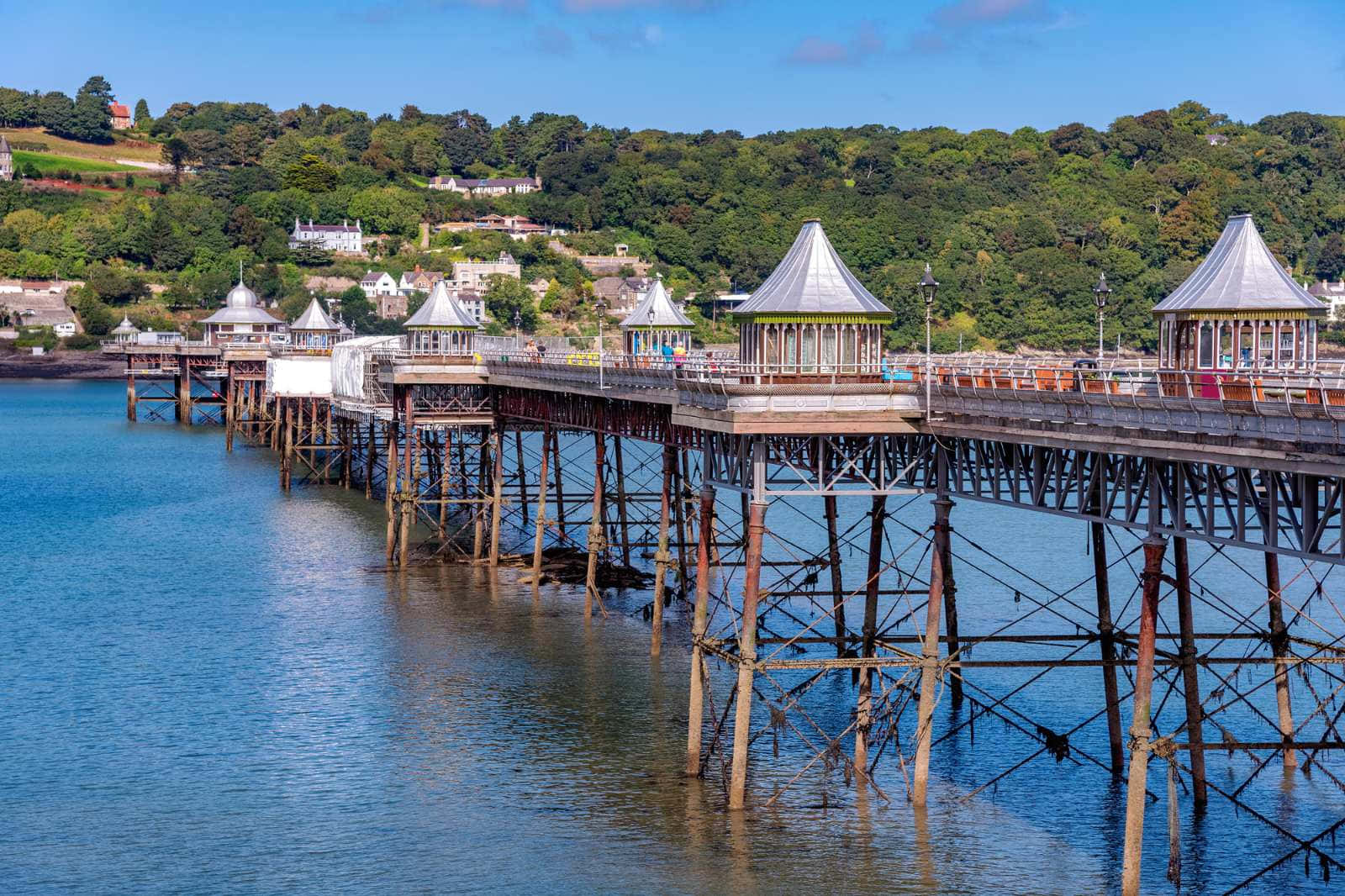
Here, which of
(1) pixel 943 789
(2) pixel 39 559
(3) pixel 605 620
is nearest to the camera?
(1) pixel 943 789

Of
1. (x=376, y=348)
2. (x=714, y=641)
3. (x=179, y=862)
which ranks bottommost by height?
(x=179, y=862)

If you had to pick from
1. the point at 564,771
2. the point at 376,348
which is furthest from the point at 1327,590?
the point at 376,348

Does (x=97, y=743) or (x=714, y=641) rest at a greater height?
(x=714, y=641)

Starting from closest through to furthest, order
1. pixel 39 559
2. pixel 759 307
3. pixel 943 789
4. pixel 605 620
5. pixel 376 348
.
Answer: pixel 943 789, pixel 759 307, pixel 605 620, pixel 39 559, pixel 376 348

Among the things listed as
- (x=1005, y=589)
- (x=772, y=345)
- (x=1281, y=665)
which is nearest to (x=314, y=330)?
(x=1005, y=589)

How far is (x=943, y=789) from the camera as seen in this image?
1432 inches

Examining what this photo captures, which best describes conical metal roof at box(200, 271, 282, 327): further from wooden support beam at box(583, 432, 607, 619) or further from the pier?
wooden support beam at box(583, 432, 607, 619)

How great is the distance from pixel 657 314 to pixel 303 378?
109 ft

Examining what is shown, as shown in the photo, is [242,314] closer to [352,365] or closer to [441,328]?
[352,365]

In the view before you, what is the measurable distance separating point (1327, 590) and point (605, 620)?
23.0m

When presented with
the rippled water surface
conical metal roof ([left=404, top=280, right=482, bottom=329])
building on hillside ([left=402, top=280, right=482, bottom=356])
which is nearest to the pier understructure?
the rippled water surface

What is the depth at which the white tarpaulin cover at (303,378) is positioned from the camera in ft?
320

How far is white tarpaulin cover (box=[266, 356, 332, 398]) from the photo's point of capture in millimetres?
97688

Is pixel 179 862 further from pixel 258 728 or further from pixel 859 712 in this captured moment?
pixel 859 712
